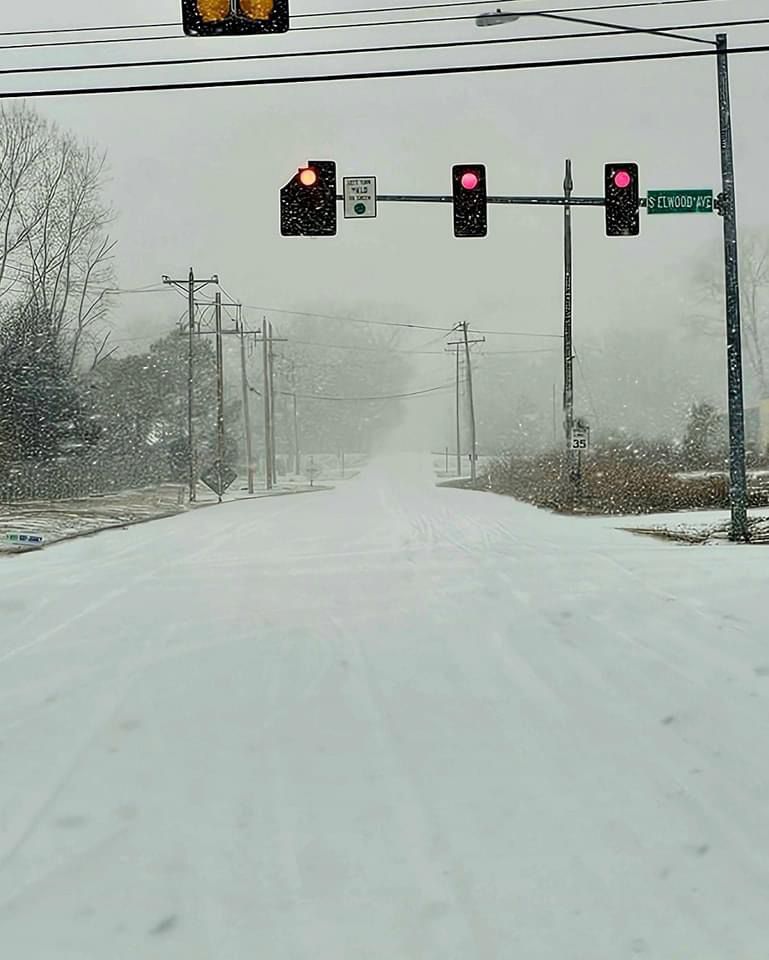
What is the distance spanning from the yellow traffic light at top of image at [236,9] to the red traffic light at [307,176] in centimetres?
646

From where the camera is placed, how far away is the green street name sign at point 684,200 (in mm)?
16969

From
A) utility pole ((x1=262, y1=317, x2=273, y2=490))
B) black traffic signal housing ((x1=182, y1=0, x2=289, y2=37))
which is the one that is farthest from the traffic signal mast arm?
utility pole ((x1=262, y1=317, x2=273, y2=490))

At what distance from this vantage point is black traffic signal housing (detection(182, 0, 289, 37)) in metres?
9.76

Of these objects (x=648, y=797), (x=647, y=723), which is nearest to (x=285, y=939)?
(x=648, y=797)

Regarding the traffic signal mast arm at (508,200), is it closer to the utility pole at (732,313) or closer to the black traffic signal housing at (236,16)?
the utility pole at (732,313)

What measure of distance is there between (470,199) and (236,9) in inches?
302

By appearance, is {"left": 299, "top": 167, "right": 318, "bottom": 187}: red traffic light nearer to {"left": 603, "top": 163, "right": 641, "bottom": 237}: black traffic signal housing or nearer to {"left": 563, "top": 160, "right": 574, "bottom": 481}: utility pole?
{"left": 603, "top": 163, "right": 641, "bottom": 237}: black traffic signal housing

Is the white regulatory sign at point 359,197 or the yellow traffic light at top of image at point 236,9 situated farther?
the white regulatory sign at point 359,197

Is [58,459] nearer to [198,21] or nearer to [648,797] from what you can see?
[198,21]

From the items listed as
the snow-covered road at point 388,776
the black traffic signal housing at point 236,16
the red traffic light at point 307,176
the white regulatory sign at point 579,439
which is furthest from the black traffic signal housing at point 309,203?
the white regulatory sign at point 579,439

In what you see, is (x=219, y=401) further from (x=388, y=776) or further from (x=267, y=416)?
(x=388, y=776)

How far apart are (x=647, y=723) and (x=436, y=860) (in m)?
2.39

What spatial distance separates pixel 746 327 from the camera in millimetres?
70375

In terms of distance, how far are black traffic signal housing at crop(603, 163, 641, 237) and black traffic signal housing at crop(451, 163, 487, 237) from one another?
2.18 meters
